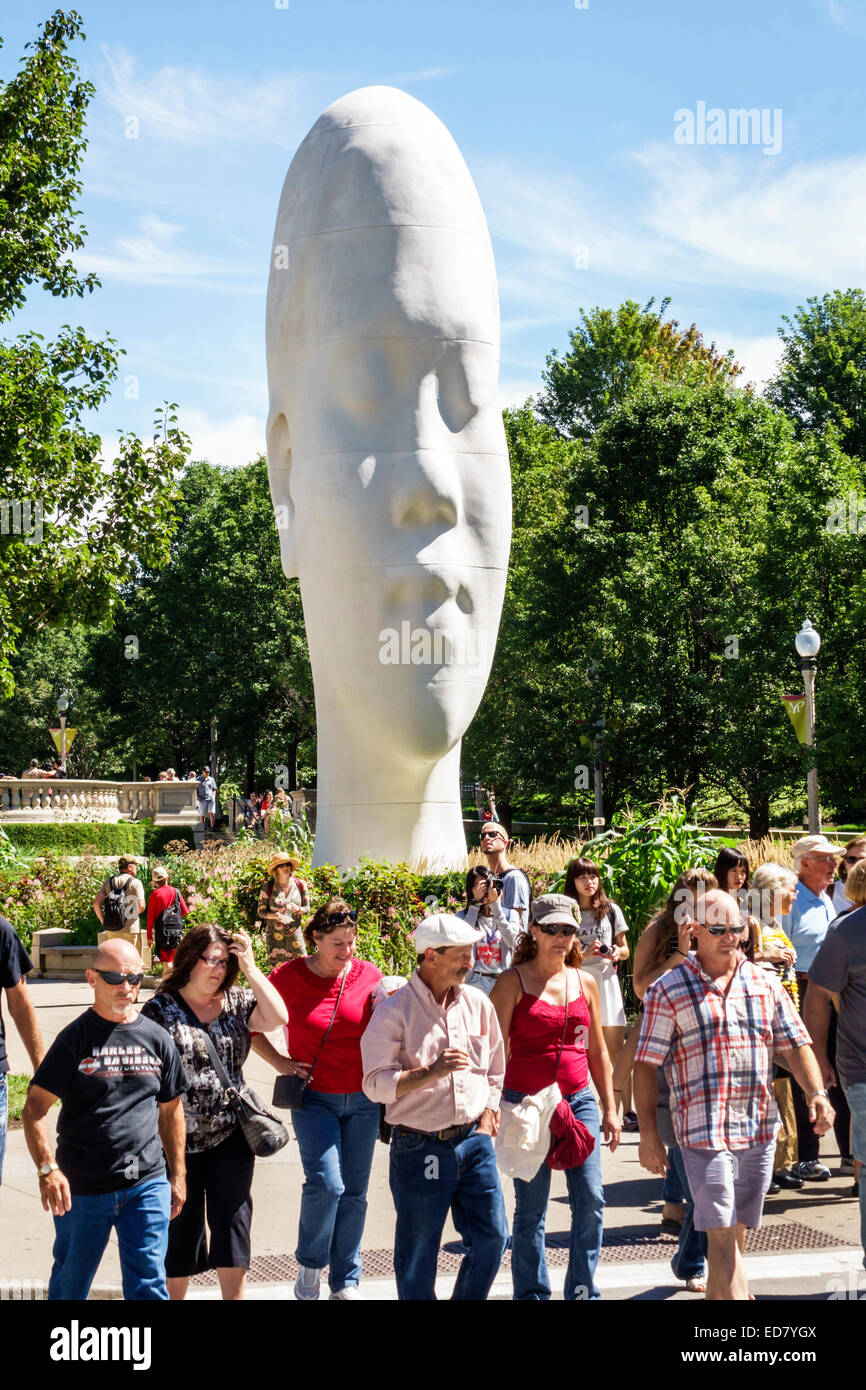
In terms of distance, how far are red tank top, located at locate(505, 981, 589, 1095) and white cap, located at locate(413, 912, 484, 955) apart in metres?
0.60

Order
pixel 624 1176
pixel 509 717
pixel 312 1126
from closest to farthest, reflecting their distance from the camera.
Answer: pixel 312 1126
pixel 624 1176
pixel 509 717

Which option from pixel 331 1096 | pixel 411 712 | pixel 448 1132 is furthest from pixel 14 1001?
pixel 411 712

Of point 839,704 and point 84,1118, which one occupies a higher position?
point 839,704

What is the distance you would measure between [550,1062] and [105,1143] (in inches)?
72.2

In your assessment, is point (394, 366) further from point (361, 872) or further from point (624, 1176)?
point (624, 1176)

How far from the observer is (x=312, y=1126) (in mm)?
6238

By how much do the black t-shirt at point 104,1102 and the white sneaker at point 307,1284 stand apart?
1.19 m

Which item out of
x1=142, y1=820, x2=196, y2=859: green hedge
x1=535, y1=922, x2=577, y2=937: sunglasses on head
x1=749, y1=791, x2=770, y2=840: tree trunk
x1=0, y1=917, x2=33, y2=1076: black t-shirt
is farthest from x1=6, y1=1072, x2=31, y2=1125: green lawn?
x1=142, y1=820, x2=196, y2=859: green hedge

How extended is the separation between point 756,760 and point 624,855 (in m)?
14.8

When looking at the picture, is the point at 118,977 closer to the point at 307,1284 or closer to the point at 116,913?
the point at 307,1284

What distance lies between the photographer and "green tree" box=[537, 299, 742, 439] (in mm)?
46219

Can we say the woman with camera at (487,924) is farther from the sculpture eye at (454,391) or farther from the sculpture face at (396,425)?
the sculpture eye at (454,391)
